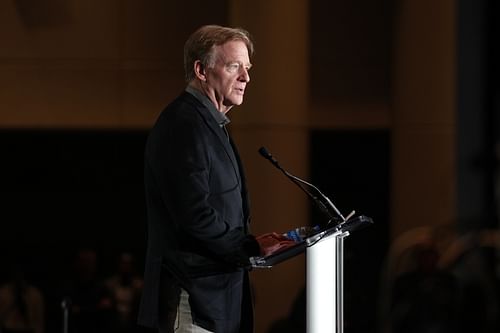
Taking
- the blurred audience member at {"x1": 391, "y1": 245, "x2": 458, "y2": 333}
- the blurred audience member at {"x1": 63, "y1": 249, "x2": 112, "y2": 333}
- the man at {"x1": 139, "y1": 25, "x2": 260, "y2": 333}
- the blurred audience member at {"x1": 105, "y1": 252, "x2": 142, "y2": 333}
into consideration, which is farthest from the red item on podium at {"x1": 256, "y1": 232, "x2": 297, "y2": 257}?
the blurred audience member at {"x1": 105, "y1": 252, "x2": 142, "y2": 333}

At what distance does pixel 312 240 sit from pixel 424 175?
6194 mm

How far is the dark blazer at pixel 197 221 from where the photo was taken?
3.77m

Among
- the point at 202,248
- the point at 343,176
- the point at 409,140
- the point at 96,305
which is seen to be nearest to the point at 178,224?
the point at 202,248

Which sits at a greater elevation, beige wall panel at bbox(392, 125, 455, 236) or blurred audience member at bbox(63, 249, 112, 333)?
beige wall panel at bbox(392, 125, 455, 236)

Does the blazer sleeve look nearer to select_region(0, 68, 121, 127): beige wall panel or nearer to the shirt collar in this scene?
the shirt collar

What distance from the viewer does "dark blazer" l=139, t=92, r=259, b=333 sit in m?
3.77

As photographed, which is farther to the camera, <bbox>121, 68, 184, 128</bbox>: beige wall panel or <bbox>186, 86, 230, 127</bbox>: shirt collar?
<bbox>121, 68, 184, 128</bbox>: beige wall panel

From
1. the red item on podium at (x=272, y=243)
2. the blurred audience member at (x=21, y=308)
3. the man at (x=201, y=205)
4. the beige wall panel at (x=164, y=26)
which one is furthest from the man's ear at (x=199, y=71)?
the beige wall panel at (x=164, y=26)

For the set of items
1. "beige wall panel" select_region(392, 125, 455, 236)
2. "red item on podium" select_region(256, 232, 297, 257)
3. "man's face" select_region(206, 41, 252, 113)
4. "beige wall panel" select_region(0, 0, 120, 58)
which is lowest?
"beige wall panel" select_region(392, 125, 455, 236)

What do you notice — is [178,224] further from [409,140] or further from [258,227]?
[409,140]

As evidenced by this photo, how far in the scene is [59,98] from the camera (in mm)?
9945

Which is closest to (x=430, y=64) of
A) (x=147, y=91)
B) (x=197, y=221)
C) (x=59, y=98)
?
(x=147, y=91)

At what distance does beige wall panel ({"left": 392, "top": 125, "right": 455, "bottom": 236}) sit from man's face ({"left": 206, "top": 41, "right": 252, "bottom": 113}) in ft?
18.6

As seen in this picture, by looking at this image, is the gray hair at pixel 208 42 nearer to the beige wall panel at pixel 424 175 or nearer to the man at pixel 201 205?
the man at pixel 201 205
